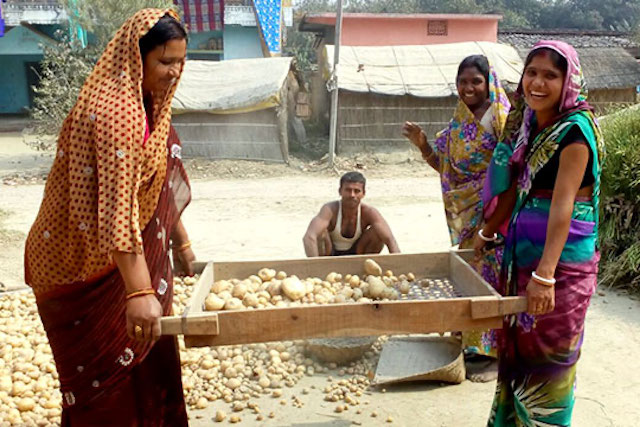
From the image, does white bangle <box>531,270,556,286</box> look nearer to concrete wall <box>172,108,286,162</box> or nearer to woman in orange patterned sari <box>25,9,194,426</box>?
woman in orange patterned sari <box>25,9,194,426</box>

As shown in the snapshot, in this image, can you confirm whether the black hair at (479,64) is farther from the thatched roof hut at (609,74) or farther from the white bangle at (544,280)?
the thatched roof hut at (609,74)

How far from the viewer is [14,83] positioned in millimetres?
21141

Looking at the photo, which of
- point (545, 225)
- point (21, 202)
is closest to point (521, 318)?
point (545, 225)

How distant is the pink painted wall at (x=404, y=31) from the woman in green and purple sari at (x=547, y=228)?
53.8 feet

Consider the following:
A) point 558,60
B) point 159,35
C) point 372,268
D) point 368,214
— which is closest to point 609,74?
point 368,214

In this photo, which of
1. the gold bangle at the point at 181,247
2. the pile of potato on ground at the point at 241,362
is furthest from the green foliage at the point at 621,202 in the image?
the gold bangle at the point at 181,247

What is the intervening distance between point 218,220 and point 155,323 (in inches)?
248

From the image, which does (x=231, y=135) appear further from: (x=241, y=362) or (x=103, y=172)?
(x=103, y=172)

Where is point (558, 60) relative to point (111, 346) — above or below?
above

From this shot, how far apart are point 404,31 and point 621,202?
14.2 m

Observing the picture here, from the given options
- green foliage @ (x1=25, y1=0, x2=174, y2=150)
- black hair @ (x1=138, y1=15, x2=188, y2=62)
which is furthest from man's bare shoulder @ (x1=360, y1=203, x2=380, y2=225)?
green foliage @ (x1=25, y1=0, x2=174, y2=150)

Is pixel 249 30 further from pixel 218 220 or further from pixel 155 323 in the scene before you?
pixel 155 323

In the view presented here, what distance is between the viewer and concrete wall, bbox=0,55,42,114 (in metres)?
20.9

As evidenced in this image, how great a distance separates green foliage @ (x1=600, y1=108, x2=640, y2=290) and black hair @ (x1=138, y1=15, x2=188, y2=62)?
173 inches
